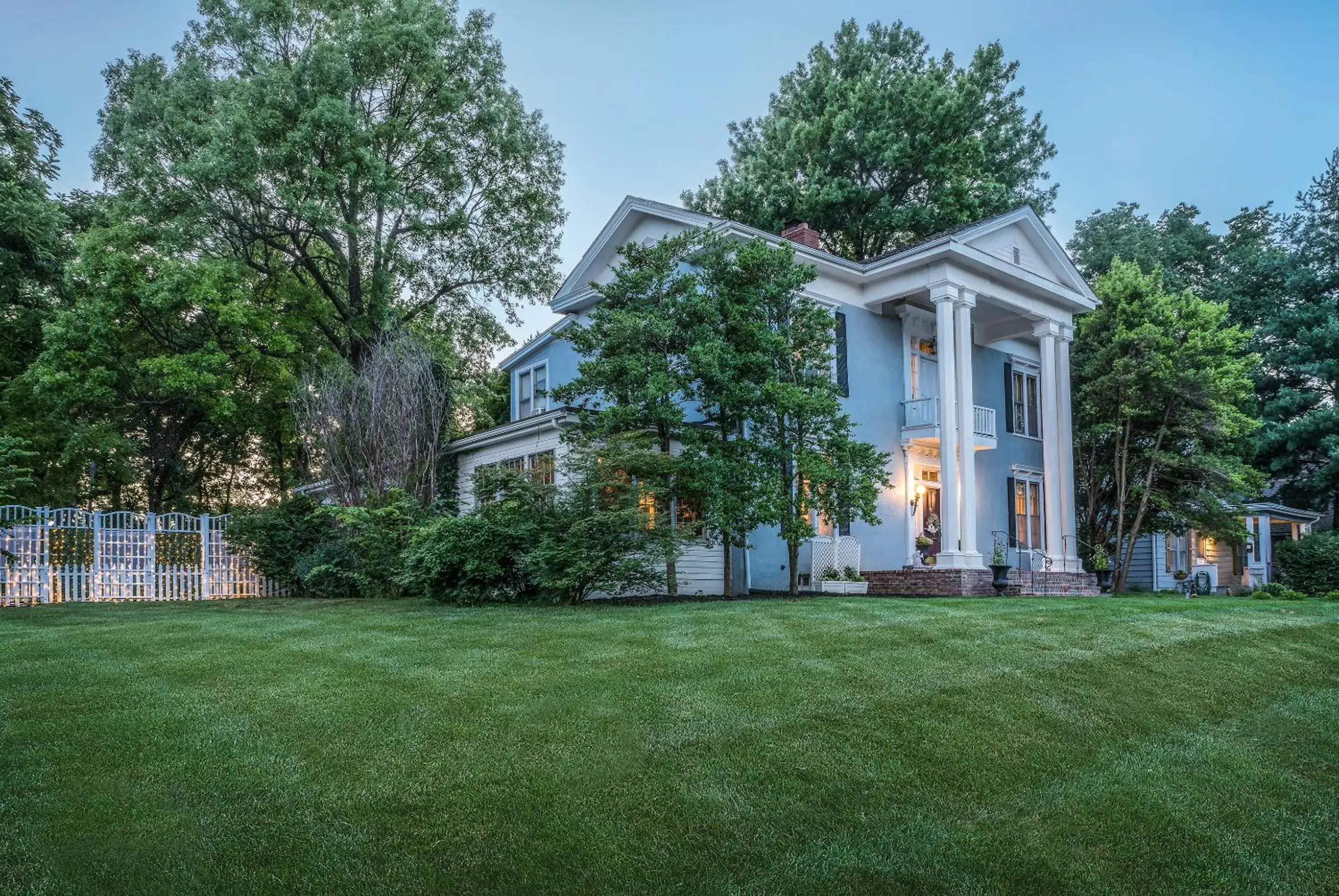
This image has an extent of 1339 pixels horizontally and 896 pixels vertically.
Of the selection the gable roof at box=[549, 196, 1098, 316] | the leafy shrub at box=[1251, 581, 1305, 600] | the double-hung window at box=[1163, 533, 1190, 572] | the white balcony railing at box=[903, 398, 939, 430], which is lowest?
the leafy shrub at box=[1251, 581, 1305, 600]

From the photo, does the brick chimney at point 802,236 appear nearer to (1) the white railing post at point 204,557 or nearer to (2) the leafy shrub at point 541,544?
(2) the leafy shrub at point 541,544

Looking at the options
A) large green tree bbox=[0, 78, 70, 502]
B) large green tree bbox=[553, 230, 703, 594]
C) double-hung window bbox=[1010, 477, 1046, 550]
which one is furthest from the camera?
double-hung window bbox=[1010, 477, 1046, 550]

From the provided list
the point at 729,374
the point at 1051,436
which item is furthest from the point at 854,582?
the point at 1051,436

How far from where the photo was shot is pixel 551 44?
21.4 meters

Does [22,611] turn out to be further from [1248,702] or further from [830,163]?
[830,163]

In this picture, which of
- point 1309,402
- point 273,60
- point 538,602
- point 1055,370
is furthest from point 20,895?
point 1309,402

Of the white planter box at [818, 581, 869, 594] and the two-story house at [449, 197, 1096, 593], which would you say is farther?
the two-story house at [449, 197, 1096, 593]

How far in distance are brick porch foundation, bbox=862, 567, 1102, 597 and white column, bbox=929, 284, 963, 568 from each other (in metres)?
0.38

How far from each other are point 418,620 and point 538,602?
2783mm

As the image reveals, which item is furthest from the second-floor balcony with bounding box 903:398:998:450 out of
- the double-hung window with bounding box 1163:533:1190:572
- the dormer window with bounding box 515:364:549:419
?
the double-hung window with bounding box 1163:533:1190:572

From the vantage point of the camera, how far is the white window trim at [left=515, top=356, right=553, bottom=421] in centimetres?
1994

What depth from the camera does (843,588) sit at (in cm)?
1532

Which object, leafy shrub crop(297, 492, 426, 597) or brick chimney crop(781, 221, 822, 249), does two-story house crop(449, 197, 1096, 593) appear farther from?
leafy shrub crop(297, 492, 426, 597)

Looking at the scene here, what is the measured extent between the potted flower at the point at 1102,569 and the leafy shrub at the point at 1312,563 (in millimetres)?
4231
